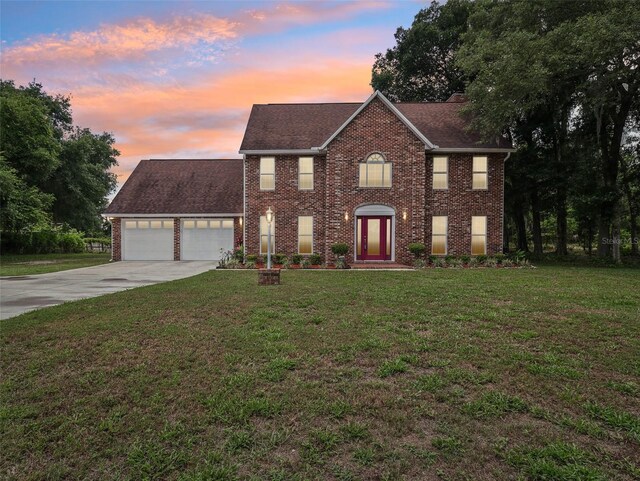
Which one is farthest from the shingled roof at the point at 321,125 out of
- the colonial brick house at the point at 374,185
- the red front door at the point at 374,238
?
the red front door at the point at 374,238

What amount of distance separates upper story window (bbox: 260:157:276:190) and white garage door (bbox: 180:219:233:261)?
16.1ft

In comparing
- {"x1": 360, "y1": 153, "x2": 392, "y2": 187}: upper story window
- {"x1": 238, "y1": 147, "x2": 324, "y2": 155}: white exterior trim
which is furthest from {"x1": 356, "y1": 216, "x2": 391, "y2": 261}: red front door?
{"x1": 238, "y1": 147, "x2": 324, "y2": 155}: white exterior trim

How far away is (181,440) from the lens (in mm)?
2844

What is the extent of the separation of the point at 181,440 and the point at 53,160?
1128 inches

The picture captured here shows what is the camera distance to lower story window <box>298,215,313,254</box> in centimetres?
1803

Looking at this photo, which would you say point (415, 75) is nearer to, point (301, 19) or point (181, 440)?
point (301, 19)

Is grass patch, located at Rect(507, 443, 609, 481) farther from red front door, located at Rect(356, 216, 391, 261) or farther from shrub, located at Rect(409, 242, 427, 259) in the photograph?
red front door, located at Rect(356, 216, 391, 261)

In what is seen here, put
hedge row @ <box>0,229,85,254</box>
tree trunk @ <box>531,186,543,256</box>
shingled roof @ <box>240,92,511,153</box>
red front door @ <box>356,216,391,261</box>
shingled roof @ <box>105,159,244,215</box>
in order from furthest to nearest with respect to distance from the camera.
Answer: hedge row @ <box>0,229,85,254</box>, shingled roof @ <box>105,159,244,215</box>, tree trunk @ <box>531,186,543,256</box>, shingled roof @ <box>240,92,511,153</box>, red front door @ <box>356,216,391,261</box>

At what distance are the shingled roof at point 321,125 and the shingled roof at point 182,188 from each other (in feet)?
16.0

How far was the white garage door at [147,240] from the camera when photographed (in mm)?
21875

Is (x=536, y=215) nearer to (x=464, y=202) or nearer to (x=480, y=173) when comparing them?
(x=480, y=173)

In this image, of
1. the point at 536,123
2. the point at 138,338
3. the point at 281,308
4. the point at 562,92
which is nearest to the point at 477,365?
the point at 281,308

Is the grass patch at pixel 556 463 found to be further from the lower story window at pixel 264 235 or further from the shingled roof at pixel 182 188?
the shingled roof at pixel 182 188

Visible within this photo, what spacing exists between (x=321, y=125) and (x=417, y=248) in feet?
28.5
